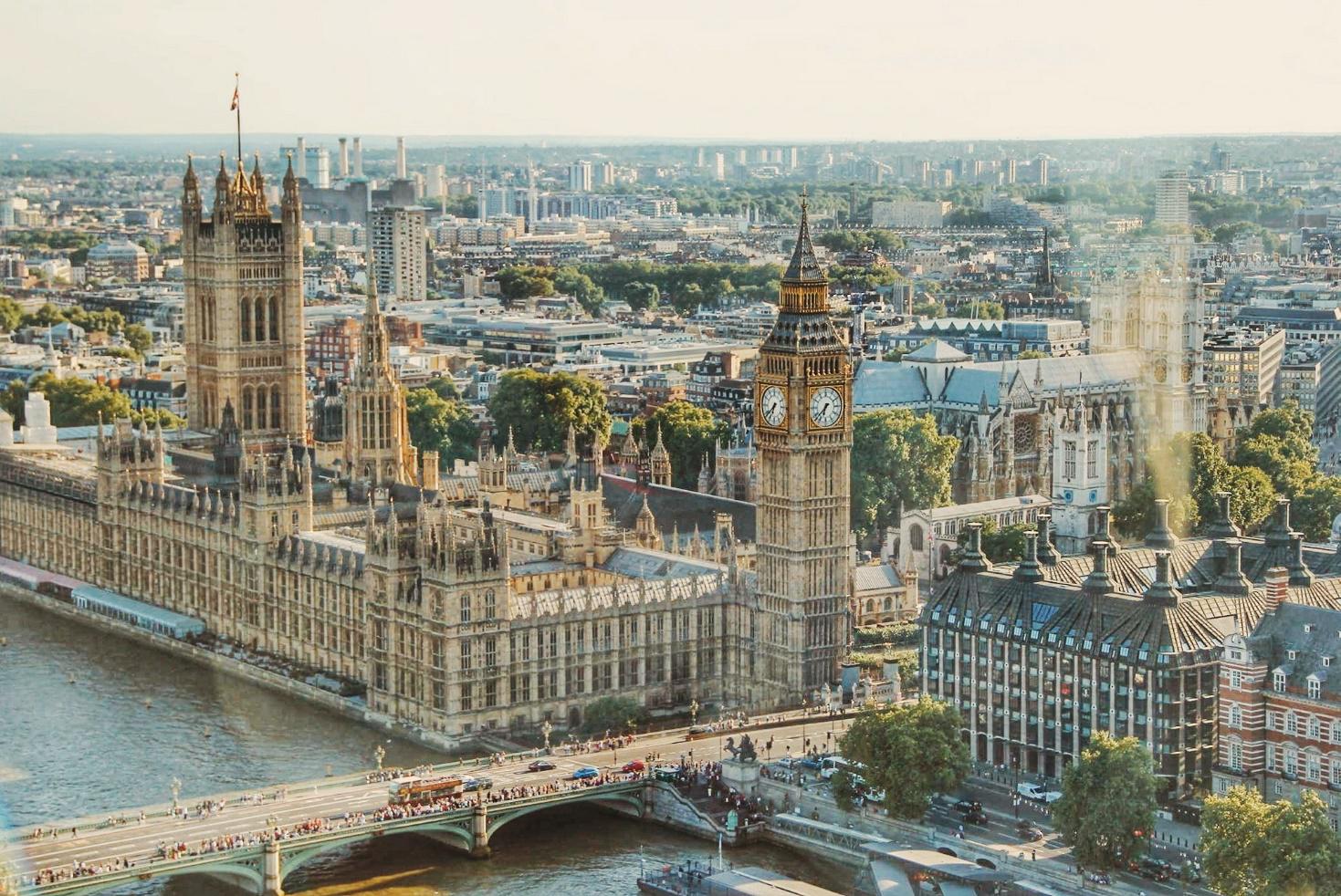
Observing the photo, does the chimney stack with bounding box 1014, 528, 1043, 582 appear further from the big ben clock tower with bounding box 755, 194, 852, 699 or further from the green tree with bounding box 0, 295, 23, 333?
the green tree with bounding box 0, 295, 23, 333

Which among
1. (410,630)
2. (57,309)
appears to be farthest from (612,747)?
(57,309)

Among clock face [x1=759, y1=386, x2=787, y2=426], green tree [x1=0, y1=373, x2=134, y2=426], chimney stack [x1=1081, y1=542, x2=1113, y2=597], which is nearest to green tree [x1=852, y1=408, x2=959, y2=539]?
clock face [x1=759, y1=386, x2=787, y2=426]

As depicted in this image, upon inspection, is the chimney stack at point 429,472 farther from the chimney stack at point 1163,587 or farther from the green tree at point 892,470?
the chimney stack at point 1163,587

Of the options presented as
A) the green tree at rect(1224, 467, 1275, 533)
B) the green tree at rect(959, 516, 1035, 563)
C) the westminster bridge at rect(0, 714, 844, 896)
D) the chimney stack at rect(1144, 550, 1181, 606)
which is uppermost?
the chimney stack at rect(1144, 550, 1181, 606)

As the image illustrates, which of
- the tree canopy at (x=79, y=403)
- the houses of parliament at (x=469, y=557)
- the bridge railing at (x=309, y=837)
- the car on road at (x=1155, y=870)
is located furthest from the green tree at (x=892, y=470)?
the car on road at (x=1155, y=870)

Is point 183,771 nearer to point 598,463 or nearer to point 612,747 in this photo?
point 612,747
